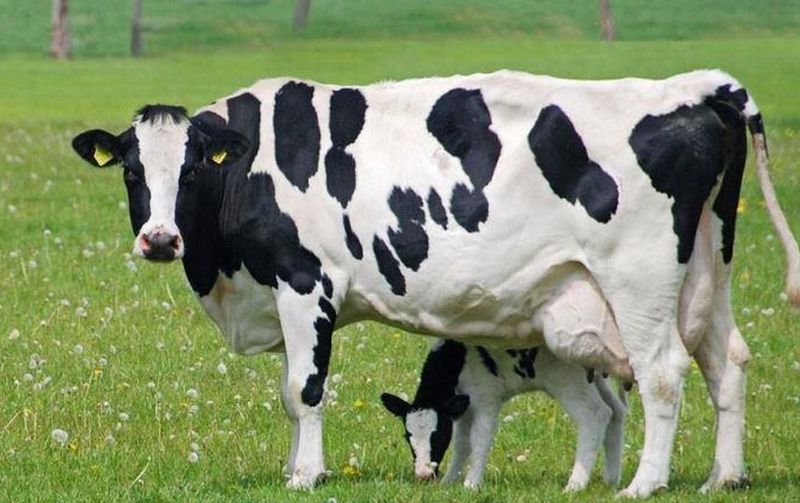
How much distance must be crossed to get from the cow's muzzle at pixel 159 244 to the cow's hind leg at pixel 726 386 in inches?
113

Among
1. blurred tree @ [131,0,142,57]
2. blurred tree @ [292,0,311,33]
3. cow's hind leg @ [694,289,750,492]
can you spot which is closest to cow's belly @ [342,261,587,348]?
cow's hind leg @ [694,289,750,492]

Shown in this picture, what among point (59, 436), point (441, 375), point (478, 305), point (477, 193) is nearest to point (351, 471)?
point (441, 375)

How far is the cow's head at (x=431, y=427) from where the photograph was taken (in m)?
10.8

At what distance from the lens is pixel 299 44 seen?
54.3 metres

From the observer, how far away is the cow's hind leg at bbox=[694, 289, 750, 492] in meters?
10.1

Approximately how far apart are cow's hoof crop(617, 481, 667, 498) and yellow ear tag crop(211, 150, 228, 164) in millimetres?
2797

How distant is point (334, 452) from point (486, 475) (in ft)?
3.56

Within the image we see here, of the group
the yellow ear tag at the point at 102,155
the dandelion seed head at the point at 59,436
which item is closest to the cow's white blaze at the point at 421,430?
the dandelion seed head at the point at 59,436

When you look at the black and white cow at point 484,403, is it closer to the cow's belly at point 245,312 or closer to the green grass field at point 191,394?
the green grass field at point 191,394

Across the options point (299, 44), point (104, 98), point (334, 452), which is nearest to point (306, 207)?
point (334, 452)

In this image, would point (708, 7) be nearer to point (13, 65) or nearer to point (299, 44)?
point (299, 44)

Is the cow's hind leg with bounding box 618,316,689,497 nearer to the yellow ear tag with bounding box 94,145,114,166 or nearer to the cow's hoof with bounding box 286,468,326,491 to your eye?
the cow's hoof with bounding box 286,468,326,491

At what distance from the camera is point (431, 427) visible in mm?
10914

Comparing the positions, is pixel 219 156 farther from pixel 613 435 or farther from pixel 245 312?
pixel 613 435
